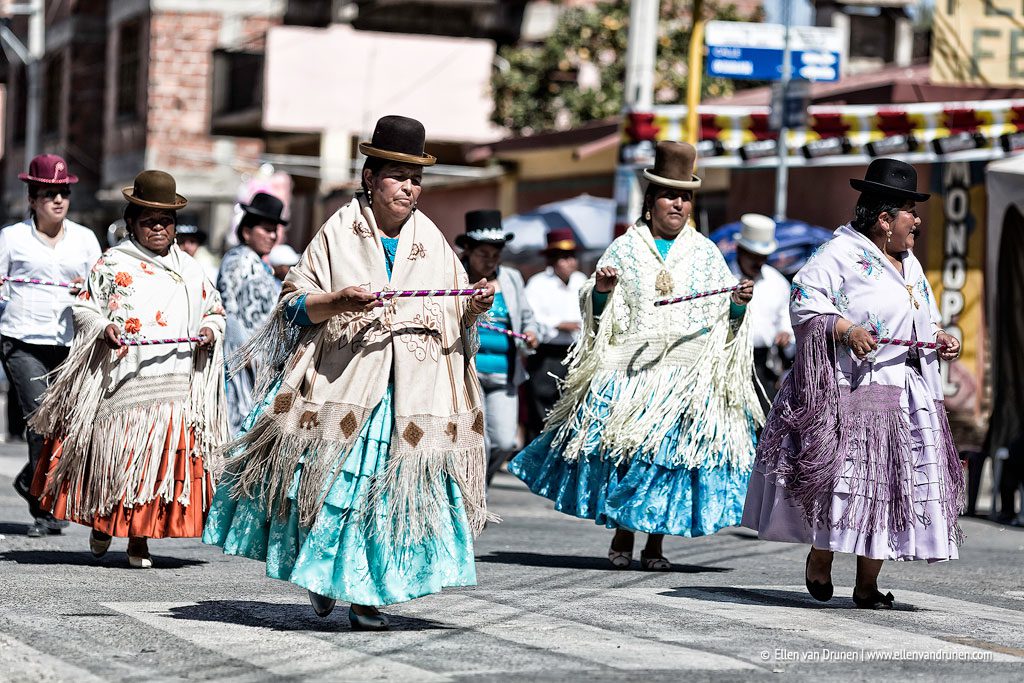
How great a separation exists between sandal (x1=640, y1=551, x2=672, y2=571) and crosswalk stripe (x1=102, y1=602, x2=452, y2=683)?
8.79 feet

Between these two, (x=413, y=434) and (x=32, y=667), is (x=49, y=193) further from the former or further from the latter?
(x=32, y=667)

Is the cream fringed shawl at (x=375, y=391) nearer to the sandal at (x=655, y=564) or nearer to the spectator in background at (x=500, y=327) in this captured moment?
the sandal at (x=655, y=564)

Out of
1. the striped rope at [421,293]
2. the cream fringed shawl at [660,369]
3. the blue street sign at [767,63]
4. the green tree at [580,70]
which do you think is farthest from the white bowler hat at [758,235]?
the green tree at [580,70]

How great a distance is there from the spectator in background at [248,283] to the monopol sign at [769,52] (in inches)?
254

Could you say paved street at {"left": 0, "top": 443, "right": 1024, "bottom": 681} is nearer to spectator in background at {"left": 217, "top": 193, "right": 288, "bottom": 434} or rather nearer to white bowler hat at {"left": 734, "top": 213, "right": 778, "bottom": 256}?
spectator in background at {"left": 217, "top": 193, "right": 288, "bottom": 434}

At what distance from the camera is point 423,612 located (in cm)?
726

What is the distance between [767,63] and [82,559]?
31.8 ft

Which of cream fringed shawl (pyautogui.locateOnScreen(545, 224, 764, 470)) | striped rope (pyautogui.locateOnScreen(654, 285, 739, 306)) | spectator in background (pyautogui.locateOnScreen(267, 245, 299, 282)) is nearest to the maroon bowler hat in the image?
spectator in background (pyautogui.locateOnScreen(267, 245, 299, 282))

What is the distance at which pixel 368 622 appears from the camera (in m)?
6.65

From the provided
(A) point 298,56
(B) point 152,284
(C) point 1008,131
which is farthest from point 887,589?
(A) point 298,56

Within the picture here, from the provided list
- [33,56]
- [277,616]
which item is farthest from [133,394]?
[33,56]

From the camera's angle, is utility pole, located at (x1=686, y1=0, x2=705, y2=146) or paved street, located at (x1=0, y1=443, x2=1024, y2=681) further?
utility pole, located at (x1=686, y1=0, x2=705, y2=146)

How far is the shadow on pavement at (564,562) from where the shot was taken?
9.31 metres

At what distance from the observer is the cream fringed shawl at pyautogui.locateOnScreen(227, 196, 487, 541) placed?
21.6 ft
